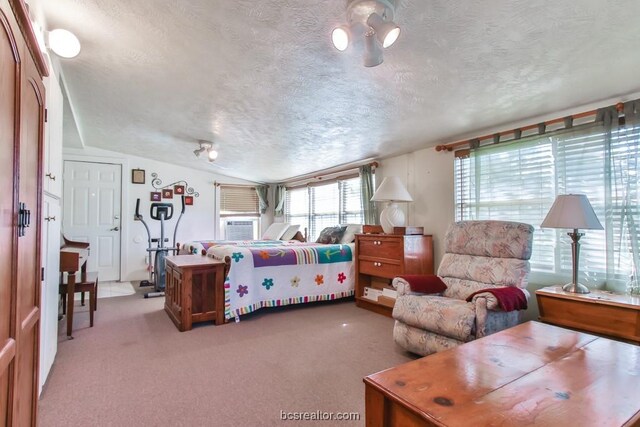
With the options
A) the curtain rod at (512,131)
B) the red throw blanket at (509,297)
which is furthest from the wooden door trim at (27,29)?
the curtain rod at (512,131)

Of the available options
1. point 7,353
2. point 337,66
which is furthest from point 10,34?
point 337,66

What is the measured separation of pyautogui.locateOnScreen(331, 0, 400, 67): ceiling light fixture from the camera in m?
1.50

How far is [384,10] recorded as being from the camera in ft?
5.14

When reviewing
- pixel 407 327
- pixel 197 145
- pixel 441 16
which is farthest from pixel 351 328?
pixel 197 145

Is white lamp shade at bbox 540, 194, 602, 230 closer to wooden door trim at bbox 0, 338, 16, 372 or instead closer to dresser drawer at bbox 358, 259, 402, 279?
dresser drawer at bbox 358, 259, 402, 279

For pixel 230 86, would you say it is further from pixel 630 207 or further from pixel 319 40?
pixel 630 207

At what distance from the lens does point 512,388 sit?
1101 mm

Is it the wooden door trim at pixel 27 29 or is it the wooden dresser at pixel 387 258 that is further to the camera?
the wooden dresser at pixel 387 258

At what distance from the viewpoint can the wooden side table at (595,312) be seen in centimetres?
186

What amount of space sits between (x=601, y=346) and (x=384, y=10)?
1934 mm

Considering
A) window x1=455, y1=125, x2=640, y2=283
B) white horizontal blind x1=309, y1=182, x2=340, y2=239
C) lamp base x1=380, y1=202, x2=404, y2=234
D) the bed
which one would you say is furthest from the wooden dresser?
white horizontal blind x1=309, y1=182, x2=340, y2=239

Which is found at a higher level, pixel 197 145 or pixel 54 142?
pixel 197 145

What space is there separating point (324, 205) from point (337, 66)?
3.52 metres

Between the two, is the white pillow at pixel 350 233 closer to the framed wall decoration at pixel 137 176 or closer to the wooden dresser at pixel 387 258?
the wooden dresser at pixel 387 258
